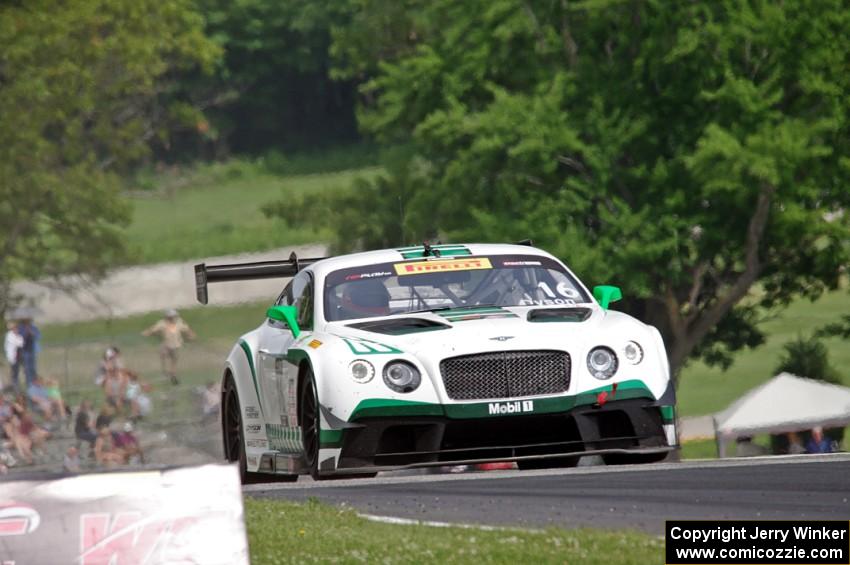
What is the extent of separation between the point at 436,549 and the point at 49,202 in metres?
43.4

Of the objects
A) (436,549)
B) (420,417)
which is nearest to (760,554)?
(436,549)

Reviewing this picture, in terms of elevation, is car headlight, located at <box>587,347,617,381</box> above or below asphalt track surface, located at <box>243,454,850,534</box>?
above

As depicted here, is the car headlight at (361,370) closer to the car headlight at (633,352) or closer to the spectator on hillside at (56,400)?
the car headlight at (633,352)

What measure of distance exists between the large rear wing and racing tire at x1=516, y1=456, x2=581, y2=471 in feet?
8.33

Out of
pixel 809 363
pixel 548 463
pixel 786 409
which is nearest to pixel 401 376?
pixel 548 463

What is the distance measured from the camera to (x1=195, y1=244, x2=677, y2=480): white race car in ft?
39.5

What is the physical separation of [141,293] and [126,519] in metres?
51.5

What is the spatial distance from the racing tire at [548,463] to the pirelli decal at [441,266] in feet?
4.61

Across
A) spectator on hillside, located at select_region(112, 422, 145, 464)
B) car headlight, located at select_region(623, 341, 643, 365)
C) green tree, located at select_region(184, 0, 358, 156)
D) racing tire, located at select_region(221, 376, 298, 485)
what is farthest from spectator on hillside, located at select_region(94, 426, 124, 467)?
green tree, located at select_region(184, 0, 358, 156)

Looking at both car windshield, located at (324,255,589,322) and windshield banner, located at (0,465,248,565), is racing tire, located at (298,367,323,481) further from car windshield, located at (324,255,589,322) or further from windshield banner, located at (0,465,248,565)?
windshield banner, located at (0,465,248,565)

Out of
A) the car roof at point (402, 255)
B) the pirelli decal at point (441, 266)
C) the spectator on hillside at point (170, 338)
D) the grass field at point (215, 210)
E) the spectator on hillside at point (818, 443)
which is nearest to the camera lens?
the pirelli decal at point (441, 266)

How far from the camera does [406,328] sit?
40.7 ft

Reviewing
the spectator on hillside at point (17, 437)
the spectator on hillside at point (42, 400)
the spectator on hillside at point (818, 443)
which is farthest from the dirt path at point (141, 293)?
the spectator on hillside at point (818, 443)

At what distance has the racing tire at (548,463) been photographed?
40.9 feet
